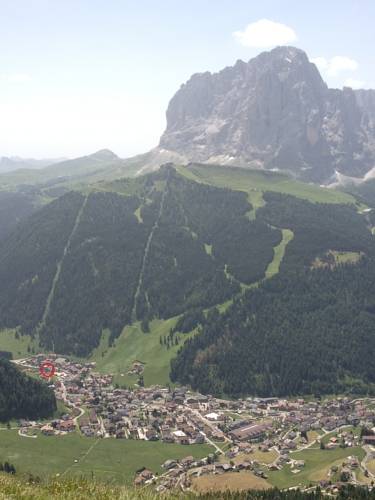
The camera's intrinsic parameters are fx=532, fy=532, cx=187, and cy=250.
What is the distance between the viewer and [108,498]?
83.1ft

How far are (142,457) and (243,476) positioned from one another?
30.6 metres

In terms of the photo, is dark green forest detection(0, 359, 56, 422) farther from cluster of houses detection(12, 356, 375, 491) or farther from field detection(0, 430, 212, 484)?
field detection(0, 430, 212, 484)

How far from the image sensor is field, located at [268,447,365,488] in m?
120

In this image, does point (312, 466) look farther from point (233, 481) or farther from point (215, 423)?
point (215, 423)

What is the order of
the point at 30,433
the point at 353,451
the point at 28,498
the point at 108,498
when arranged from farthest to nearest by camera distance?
the point at 30,433, the point at 353,451, the point at 108,498, the point at 28,498

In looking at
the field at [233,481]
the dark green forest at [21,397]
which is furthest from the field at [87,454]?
the field at [233,481]

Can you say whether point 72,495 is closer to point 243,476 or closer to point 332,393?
point 243,476

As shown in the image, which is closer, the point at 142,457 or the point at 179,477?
the point at 179,477

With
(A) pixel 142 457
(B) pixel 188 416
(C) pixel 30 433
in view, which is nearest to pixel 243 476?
(A) pixel 142 457

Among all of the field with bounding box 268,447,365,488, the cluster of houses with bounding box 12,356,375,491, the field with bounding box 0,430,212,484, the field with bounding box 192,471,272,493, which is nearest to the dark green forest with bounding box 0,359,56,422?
the cluster of houses with bounding box 12,356,375,491

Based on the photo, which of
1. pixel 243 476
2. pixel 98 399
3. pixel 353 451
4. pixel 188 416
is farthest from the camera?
pixel 98 399

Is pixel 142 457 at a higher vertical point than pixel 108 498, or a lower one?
lower

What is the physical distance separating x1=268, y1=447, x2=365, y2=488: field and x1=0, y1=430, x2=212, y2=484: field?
24.4 m

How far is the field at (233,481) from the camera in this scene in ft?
375
